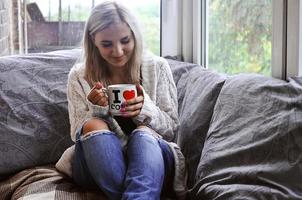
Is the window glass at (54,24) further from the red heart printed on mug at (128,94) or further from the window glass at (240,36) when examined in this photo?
the red heart printed on mug at (128,94)

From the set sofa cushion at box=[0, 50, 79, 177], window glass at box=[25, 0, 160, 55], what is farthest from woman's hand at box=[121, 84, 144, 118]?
window glass at box=[25, 0, 160, 55]

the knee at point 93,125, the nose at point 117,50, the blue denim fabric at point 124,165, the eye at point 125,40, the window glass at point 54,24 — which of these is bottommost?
the blue denim fabric at point 124,165

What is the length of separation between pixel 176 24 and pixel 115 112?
1067 millimetres

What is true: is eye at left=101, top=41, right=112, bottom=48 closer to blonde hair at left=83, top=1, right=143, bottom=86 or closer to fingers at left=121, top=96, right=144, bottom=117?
blonde hair at left=83, top=1, right=143, bottom=86

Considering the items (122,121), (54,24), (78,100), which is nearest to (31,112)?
(78,100)

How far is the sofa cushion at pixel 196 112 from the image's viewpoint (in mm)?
1593

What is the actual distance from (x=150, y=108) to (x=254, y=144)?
0.42 m

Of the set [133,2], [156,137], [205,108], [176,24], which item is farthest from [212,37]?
[156,137]

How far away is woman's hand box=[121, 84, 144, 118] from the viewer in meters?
1.43

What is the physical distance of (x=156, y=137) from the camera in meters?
1.55

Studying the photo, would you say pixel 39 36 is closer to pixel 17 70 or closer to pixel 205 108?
pixel 17 70

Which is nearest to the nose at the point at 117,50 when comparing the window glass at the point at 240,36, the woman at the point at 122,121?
the woman at the point at 122,121

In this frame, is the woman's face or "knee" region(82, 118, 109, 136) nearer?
"knee" region(82, 118, 109, 136)

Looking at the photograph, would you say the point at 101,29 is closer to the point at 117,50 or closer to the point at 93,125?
the point at 117,50
